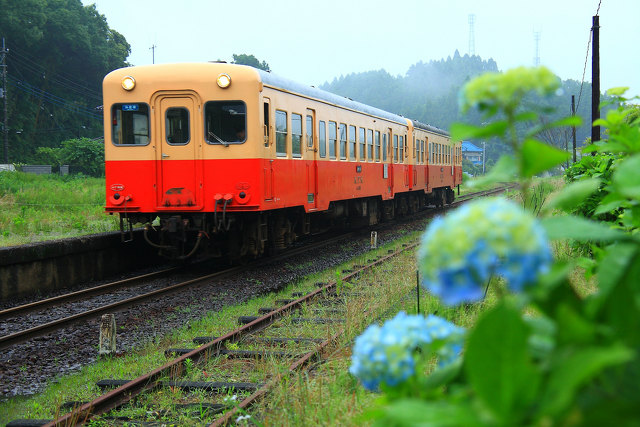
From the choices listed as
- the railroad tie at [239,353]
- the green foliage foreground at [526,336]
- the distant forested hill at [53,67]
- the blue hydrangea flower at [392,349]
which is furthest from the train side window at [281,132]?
the distant forested hill at [53,67]

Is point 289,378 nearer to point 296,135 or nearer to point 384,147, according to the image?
point 296,135

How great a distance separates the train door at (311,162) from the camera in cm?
1244

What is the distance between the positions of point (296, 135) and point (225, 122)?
1.81m

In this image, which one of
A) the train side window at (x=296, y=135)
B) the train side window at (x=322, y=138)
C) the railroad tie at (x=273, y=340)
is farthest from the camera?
Answer: the train side window at (x=322, y=138)

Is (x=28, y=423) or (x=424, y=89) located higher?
(x=424, y=89)

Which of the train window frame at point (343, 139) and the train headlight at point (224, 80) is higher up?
the train headlight at point (224, 80)

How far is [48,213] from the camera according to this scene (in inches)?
672

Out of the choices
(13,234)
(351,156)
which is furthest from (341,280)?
(13,234)

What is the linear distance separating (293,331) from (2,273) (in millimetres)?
5048

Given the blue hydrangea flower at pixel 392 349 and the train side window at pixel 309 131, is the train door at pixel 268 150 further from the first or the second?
the blue hydrangea flower at pixel 392 349

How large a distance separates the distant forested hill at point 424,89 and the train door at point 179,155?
81324mm

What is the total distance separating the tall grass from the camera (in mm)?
13602

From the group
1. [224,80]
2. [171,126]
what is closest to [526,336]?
[224,80]

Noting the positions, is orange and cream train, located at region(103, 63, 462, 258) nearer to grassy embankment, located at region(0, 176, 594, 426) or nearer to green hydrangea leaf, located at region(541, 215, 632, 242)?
grassy embankment, located at region(0, 176, 594, 426)
